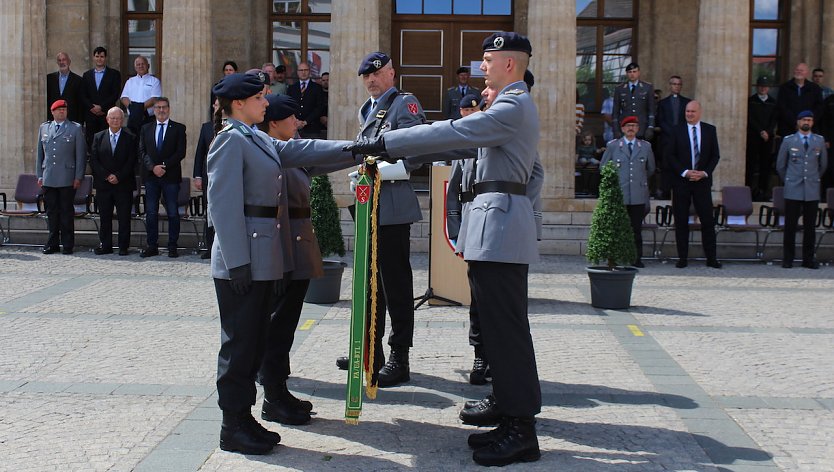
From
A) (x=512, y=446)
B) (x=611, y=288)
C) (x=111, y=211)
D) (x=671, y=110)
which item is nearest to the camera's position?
(x=512, y=446)

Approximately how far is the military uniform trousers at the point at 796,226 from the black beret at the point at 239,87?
35.7 ft

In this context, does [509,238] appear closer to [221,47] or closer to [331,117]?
[331,117]

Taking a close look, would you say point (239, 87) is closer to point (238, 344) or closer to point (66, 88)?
point (238, 344)

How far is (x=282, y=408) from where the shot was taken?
5.85 metres

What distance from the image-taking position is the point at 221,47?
1962cm

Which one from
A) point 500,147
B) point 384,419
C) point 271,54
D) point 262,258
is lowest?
point 384,419

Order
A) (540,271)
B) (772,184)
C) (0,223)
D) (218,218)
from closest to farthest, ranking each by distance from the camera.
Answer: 1. (218,218)
2. (540,271)
3. (0,223)
4. (772,184)

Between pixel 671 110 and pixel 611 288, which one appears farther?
pixel 671 110

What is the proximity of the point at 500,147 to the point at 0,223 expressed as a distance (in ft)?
41.5

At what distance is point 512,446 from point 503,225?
114cm

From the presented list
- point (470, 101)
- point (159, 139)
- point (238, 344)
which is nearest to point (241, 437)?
point (238, 344)

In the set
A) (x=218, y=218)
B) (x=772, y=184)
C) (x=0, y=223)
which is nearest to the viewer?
(x=218, y=218)

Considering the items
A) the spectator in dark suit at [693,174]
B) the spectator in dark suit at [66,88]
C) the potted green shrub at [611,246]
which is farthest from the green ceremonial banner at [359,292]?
the spectator in dark suit at [66,88]

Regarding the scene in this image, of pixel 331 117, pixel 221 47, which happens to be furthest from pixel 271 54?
pixel 331 117
